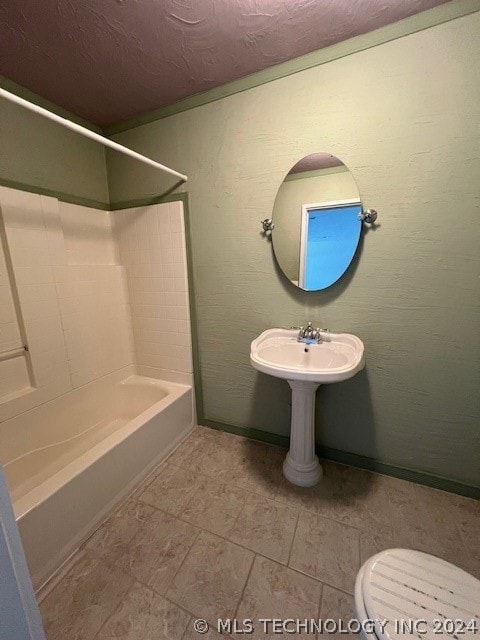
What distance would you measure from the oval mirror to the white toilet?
1139mm

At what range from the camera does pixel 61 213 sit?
5.46ft

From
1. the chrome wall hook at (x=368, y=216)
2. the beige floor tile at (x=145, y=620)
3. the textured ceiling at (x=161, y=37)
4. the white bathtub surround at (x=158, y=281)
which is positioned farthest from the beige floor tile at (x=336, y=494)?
the textured ceiling at (x=161, y=37)

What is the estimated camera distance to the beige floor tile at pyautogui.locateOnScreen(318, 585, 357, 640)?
0.88 metres

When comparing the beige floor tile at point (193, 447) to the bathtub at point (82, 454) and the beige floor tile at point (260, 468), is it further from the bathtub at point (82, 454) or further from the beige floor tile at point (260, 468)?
the beige floor tile at point (260, 468)

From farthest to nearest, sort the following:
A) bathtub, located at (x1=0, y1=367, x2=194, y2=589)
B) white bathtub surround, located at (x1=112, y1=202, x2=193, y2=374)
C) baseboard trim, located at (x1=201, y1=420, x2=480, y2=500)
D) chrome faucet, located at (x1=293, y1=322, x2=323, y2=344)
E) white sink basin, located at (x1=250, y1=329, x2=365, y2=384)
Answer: white bathtub surround, located at (x1=112, y1=202, x2=193, y2=374) < chrome faucet, located at (x1=293, y1=322, x2=323, y2=344) < baseboard trim, located at (x1=201, y1=420, x2=480, y2=500) < white sink basin, located at (x1=250, y1=329, x2=365, y2=384) < bathtub, located at (x1=0, y1=367, x2=194, y2=589)

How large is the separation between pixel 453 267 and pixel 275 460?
1444mm

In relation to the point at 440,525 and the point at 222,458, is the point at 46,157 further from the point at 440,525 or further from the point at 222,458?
the point at 440,525

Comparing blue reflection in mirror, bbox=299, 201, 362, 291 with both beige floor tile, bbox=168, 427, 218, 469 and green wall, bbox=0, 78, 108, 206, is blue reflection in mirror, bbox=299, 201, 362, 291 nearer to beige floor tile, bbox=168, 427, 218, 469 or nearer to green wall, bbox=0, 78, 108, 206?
beige floor tile, bbox=168, 427, 218, 469

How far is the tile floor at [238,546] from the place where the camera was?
94cm

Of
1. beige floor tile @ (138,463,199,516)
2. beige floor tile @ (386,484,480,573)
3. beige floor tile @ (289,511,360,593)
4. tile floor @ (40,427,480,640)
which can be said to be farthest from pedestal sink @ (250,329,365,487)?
beige floor tile @ (138,463,199,516)

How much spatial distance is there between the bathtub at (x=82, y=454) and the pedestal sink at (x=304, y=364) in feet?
2.57

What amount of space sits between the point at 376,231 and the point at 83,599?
2.01 m

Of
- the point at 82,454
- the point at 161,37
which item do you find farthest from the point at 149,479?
the point at 161,37

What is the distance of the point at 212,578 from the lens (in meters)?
1.03
